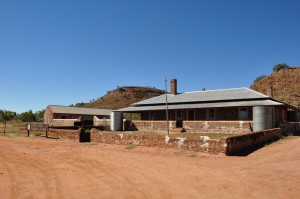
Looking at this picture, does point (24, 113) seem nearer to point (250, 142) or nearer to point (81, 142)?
point (81, 142)

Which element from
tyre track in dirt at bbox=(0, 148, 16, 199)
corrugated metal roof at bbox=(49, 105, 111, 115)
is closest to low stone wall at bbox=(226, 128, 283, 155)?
tyre track in dirt at bbox=(0, 148, 16, 199)

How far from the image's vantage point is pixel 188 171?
9617 millimetres

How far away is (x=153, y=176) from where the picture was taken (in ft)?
29.0

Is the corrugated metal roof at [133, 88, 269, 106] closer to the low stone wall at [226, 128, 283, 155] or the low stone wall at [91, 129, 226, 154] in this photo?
the low stone wall at [226, 128, 283, 155]

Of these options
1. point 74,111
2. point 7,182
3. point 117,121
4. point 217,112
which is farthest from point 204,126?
point 74,111

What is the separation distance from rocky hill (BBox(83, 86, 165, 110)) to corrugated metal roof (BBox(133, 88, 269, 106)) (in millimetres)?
49330

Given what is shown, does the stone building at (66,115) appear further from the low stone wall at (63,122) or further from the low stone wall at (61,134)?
the low stone wall at (61,134)

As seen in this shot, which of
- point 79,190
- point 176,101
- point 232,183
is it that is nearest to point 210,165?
point 232,183

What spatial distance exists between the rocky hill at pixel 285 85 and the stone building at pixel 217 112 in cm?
1703

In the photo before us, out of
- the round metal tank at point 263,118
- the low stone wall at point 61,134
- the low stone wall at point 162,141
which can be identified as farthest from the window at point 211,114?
the low stone wall at point 61,134

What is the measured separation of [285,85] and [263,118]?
35.5 m

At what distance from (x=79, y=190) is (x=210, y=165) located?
5.44 metres

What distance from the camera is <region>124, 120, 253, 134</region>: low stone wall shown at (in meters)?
24.5

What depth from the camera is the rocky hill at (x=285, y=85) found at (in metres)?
48.1
